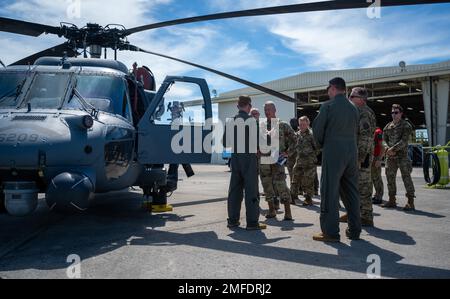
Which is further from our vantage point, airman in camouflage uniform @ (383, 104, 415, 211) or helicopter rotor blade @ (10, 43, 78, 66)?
helicopter rotor blade @ (10, 43, 78, 66)

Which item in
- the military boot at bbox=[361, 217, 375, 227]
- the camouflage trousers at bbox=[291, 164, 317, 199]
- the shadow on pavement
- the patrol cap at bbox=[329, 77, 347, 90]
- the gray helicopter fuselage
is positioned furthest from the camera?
the camouflage trousers at bbox=[291, 164, 317, 199]

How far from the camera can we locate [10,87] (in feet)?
18.4

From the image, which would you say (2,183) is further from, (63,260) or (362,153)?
(362,153)

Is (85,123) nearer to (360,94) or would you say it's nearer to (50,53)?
(360,94)

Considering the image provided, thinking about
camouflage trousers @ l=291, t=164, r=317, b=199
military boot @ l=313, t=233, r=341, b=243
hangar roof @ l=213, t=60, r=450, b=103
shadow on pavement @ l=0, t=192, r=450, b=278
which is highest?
hangar roof @ l=213, t=60, r=450, b=103

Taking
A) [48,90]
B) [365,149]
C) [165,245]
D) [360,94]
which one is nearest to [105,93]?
[48,90]

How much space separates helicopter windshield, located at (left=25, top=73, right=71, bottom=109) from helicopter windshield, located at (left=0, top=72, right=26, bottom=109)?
0.19 metres

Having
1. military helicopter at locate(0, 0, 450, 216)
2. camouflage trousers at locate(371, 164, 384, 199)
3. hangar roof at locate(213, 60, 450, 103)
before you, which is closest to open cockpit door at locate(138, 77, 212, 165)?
military helicopter at locate(0, 0, 450, 216)

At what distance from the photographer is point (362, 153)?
5.41 m

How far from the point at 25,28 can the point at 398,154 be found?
22.3 feet

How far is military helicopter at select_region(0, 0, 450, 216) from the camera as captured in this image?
14.0 ft

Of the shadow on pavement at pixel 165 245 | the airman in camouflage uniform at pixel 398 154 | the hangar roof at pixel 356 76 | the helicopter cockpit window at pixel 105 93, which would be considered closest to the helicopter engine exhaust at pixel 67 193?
the shadow on pavement at pixel 165 245

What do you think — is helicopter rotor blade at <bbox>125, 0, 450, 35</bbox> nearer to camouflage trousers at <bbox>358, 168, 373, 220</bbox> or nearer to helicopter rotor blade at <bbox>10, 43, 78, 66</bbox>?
camouflage trousers at <bbox>358, 168, 373, 220</bbox>

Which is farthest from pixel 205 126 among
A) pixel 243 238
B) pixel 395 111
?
pixel 395 111
